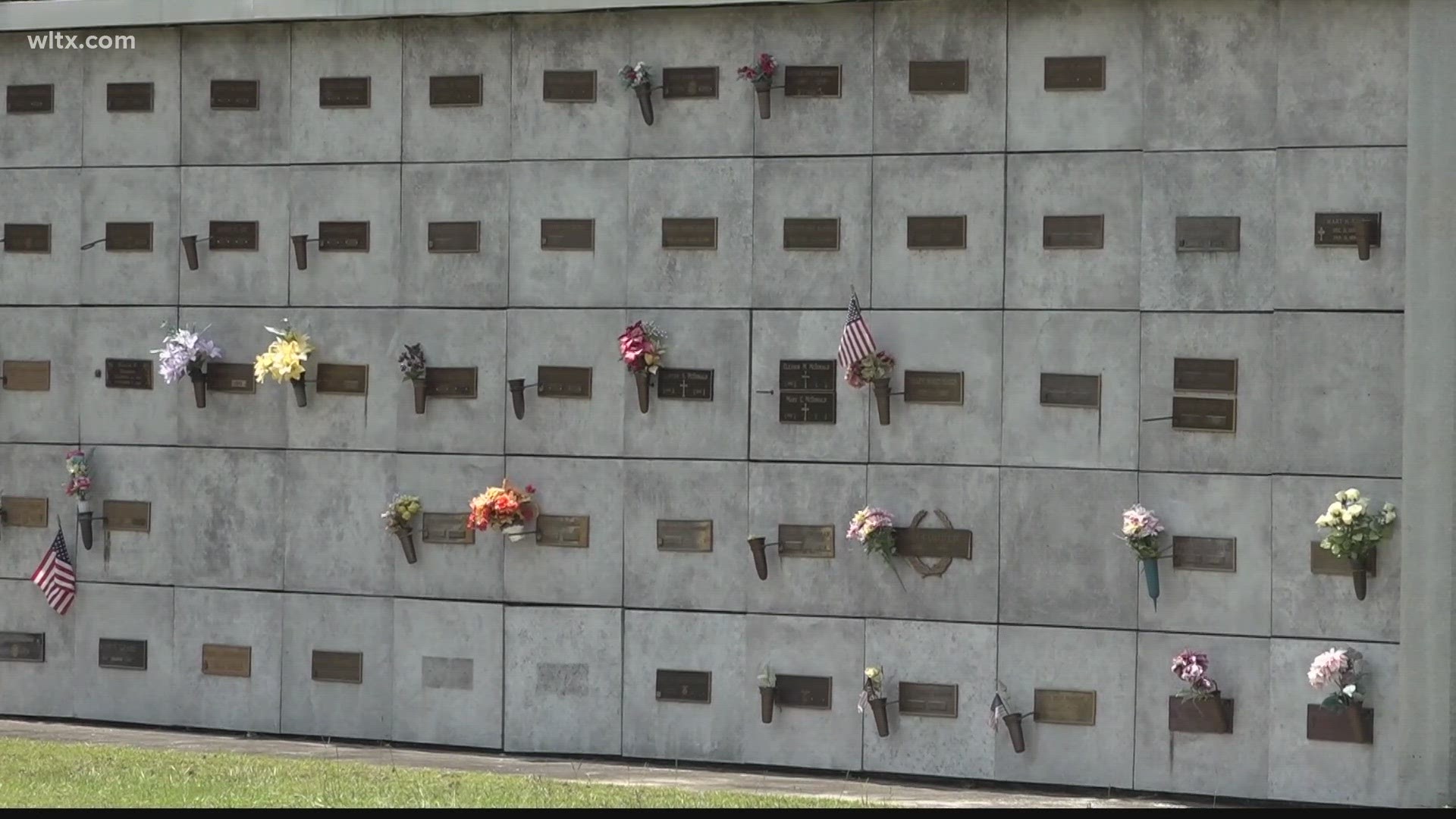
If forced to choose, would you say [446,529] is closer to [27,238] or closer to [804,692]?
[804,692]

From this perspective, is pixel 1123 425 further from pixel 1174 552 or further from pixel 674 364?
pixel 674 364

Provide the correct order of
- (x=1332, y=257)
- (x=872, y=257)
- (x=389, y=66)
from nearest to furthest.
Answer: (x=1332, y=257) → (x=872, y=257) → (x=389, y=66)

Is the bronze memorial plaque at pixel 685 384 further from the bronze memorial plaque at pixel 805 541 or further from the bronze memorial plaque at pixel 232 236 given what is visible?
the bronze memorial plaque at pixel 232 236

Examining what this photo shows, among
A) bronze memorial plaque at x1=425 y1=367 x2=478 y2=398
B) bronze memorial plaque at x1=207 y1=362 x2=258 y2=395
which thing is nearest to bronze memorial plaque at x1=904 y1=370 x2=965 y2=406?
bronze memorial plaque at x1=425 y1=367 x2=478 y2=398

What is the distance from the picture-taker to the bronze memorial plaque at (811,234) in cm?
1469

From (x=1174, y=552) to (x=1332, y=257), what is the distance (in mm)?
2333

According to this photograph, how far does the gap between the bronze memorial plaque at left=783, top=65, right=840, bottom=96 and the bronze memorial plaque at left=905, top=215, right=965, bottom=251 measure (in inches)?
45.5

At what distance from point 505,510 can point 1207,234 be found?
18.4ft

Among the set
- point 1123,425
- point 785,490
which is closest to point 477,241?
point 785,490

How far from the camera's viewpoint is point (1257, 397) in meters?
13.8

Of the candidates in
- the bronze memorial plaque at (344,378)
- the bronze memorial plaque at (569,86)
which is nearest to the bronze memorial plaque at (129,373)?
the bronze memorial plaque at (344,378)

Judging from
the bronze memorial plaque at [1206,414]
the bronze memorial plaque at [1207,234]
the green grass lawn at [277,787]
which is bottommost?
the green grass lawn at [277,787]

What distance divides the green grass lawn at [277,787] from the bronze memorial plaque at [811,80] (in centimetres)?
523

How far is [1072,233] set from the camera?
14.2 meters
